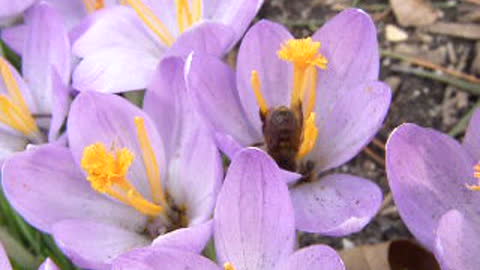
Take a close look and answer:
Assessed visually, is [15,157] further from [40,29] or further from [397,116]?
[397,116]

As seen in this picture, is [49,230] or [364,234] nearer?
[49,230]

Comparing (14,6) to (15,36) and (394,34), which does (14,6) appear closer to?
(15,36)

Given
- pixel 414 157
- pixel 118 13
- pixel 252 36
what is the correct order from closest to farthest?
pixel 414 157
pixel 252 36
pixel 118 13

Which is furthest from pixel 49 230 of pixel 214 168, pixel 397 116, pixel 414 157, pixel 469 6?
pixel 469 6

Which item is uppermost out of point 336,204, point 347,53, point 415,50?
point 347,53

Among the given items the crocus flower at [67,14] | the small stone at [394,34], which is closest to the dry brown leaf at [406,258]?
the crocus flower at [67,14]

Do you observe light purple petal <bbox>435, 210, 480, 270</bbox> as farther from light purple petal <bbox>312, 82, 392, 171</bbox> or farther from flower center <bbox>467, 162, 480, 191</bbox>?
light purple petal <bbox>312, 82, 392, 171</bbox>

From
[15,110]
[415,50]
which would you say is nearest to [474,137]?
[15,110]
